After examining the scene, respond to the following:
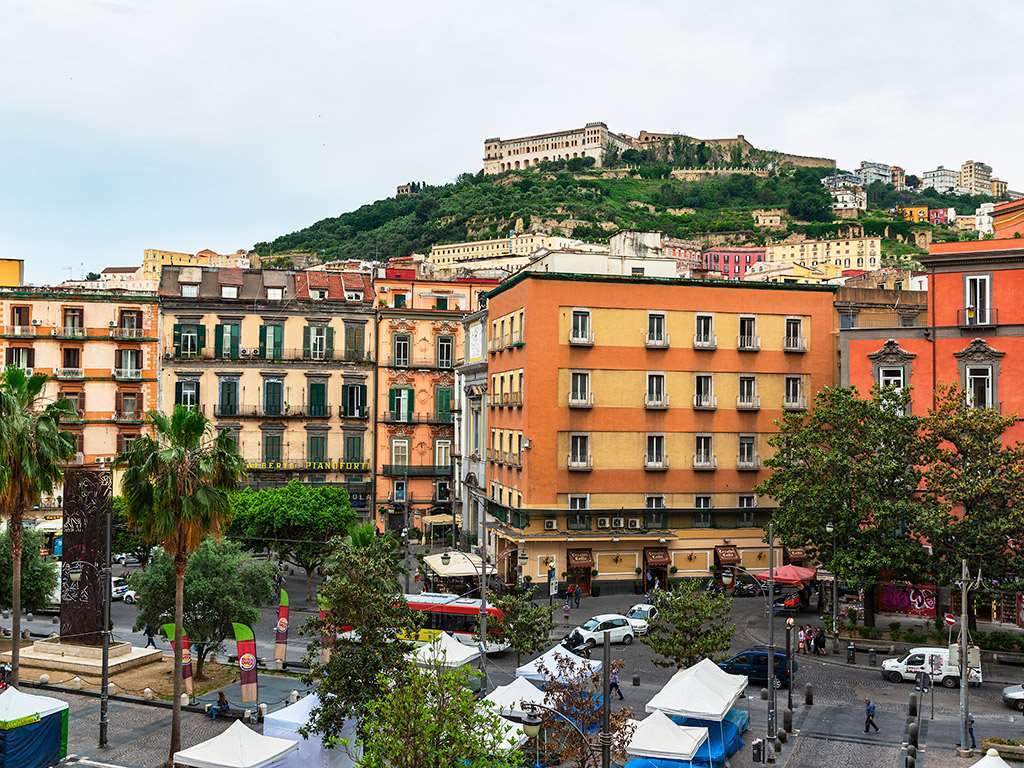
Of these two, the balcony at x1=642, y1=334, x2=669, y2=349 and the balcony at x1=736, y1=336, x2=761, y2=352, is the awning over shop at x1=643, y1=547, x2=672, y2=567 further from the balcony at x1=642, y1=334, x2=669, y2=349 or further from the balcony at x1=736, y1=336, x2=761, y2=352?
the balcony at x1=736, y1=336, x2=761, y2=352

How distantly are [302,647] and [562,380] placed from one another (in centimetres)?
1858

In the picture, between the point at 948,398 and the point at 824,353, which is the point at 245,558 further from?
the point at 824,353

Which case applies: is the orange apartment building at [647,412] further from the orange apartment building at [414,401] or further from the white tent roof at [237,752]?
the white tent roof at [237,752]

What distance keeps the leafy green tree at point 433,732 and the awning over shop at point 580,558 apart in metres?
32.4

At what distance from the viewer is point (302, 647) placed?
4372 cm

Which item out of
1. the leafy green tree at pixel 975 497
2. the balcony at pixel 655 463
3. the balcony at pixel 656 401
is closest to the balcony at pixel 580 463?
the balcony at pixel 655 463

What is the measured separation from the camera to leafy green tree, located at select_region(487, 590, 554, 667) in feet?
118

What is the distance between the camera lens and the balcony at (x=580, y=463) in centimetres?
5247

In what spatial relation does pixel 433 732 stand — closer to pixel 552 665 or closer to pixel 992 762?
pixel 992 762

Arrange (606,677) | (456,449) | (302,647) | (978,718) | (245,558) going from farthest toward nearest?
(456,449) < (302,647) < (245,558) < (978,718) < (606,677)

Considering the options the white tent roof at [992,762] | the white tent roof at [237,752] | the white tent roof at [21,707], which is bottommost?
the white tent roof at [237,752]

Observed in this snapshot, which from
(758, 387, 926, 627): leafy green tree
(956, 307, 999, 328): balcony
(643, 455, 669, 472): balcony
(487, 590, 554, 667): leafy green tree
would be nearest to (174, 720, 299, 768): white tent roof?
(487, 590, 554, 667): leafy green tree

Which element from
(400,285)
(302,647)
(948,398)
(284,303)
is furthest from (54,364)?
(948,398)

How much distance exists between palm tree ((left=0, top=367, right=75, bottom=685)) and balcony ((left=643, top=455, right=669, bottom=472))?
29432 millimetres
